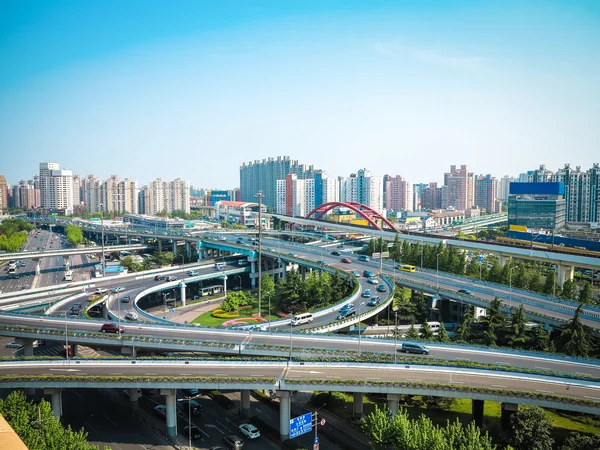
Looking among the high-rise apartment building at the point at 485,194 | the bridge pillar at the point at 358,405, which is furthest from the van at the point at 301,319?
the high-rise apartment building at the point at 485,194

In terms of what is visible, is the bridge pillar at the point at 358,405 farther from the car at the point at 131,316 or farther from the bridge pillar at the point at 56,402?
the car at the point at 131,316

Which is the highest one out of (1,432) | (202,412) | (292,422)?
(1,432)

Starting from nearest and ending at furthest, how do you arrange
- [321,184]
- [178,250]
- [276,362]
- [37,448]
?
[37,448]
[276,362]
[178,250]
[321,184]

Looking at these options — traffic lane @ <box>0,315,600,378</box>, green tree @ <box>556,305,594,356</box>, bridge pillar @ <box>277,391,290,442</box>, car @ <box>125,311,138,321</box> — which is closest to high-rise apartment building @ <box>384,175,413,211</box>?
green tree @ <box>556,305,594,356</box>

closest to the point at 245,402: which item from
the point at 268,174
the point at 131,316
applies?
the point at 131,316

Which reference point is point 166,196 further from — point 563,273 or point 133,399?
point 133,399

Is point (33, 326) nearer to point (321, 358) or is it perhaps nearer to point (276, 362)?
point (276, 362)

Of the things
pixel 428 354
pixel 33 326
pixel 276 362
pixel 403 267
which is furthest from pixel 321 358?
pixel 403 267
